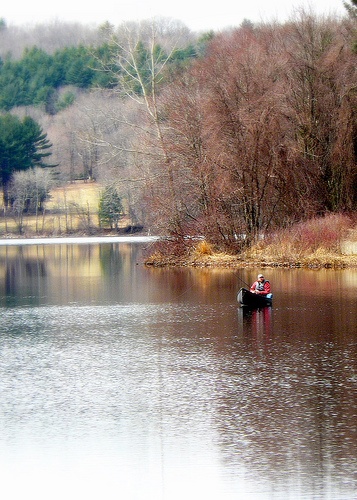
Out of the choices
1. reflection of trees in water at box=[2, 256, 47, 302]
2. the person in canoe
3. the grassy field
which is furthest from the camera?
the grassy field

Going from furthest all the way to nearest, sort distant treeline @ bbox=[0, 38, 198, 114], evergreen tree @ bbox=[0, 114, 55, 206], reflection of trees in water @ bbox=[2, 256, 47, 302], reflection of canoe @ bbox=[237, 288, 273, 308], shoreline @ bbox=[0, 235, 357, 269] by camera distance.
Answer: distant treeline @ bbox=[0, 38, 198, 114] → evergreen tree @ bbox=[0, 114, 55, 206] → shoreline @ bbox=[0, 235, 357, 269] → reflection of trees in water @ bbox=[2, 256, 47, 302] → reflection of canoe @ bbox=[237, 288, 273, 308]

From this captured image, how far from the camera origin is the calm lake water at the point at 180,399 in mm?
11648

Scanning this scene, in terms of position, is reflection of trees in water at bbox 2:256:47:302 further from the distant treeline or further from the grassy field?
the distant treeline

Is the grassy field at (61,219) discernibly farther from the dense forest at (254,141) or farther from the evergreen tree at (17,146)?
the dense forest at (254,141)

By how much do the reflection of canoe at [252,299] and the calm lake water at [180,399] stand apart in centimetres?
47

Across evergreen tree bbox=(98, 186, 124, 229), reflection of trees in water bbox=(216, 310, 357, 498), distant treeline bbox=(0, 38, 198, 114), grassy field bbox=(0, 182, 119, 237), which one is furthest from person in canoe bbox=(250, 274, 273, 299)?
distant treeline bbox=(0, 38, 198, 114)

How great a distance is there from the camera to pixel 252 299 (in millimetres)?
28391

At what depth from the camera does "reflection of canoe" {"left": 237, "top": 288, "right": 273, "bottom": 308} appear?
2833cm

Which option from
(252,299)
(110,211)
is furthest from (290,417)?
(110,211)

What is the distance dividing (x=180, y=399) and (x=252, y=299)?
12.7m

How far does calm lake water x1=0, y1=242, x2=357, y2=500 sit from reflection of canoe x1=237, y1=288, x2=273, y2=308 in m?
0.47

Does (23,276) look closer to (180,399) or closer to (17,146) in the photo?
(180,399)

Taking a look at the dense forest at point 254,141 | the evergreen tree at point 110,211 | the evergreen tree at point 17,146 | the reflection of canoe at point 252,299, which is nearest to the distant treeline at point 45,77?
the evergreen tree at point 17,146

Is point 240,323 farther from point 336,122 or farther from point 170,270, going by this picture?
point 336,122
